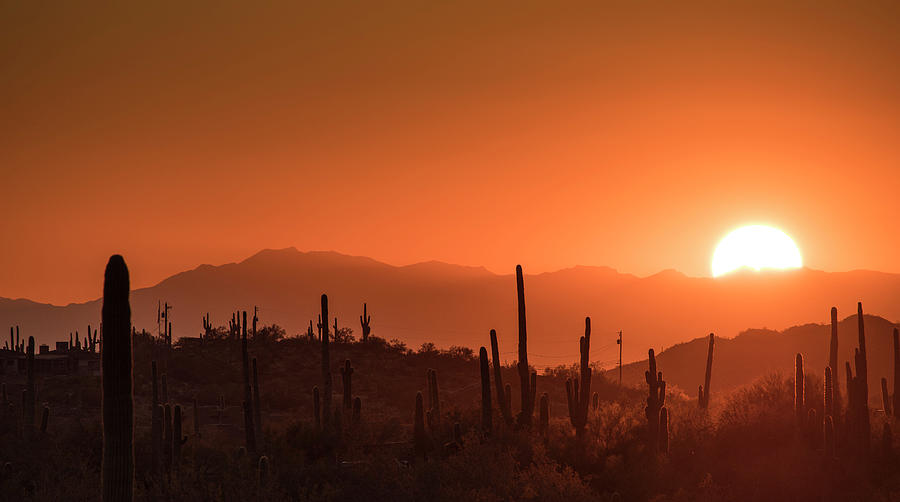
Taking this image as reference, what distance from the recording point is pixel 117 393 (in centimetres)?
1007

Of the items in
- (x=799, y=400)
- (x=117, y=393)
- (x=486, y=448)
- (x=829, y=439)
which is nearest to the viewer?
(x=117, y=393)

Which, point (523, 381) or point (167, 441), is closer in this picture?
point (167, 441)

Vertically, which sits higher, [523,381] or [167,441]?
[523,381]

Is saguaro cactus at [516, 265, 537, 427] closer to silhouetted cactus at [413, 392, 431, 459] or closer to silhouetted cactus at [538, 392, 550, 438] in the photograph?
silhouetted cactus at [538, 392, 550, 438]

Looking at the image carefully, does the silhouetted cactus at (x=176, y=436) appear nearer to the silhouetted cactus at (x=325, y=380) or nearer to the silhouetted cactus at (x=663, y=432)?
the silhouetted cactus at (x=325, y=380)

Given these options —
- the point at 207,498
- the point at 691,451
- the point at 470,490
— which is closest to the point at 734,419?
the point at 691,451

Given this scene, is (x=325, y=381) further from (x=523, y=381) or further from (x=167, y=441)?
(x=523, y=381)

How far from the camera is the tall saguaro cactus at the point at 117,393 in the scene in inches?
383

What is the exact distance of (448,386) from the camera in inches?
2325

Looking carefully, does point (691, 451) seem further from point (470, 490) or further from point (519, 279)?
point (470, 490)

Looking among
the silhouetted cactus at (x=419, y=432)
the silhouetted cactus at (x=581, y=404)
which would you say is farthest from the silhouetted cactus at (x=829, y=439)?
the silhouetted cactus at (x=419, y=432)

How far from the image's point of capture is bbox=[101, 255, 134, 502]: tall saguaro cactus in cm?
973

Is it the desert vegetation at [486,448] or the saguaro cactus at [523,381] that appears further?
the saguaro cactus at [523,381]

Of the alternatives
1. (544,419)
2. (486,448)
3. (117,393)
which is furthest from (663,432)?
(117,393)
